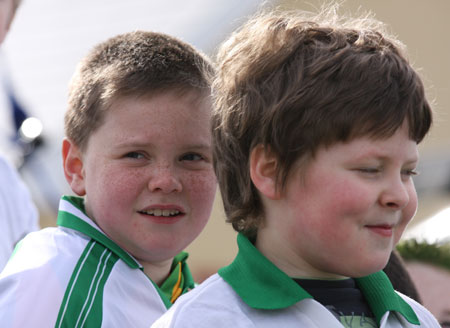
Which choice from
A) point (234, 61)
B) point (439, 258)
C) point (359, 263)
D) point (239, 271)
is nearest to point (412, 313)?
point (359, 263)

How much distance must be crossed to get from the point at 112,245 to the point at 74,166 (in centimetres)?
29

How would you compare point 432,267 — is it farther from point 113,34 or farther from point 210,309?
point 113,34

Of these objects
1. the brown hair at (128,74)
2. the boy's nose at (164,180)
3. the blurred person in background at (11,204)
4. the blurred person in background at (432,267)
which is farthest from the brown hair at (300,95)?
the blurred person in background at (11,204)

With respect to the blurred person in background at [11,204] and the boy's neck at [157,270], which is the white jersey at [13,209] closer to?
the blurred person in background at [11,204]

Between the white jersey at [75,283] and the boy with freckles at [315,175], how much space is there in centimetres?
30

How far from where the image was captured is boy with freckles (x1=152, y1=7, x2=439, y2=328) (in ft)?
4.99

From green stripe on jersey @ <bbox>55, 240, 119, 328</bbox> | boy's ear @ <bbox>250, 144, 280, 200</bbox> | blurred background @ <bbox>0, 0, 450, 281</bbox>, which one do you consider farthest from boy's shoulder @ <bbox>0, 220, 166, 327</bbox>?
blurred background @ <bbox>0, 0, 450, 281</bbox>

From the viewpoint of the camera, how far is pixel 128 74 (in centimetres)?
211

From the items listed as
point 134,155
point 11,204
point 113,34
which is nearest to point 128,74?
point 134,155

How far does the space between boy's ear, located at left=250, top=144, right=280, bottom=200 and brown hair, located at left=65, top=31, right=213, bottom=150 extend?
1.65 feet

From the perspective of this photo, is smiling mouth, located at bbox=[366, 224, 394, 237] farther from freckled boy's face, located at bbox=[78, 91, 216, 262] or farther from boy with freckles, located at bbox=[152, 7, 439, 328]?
freckled boy's face, located at bbox=[78, 91, 216, 262]

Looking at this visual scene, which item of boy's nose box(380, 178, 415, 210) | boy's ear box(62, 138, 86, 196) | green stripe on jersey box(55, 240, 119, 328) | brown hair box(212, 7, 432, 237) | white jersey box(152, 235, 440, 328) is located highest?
brown hair box(212, 7, 432, 237)

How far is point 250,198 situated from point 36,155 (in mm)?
6232

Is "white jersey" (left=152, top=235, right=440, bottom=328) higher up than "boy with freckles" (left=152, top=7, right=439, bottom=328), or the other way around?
"boy with freckles" (left=152, top=7, right=439, bottom=328)
